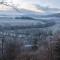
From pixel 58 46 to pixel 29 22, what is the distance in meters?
0.32

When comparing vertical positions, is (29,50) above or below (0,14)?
below

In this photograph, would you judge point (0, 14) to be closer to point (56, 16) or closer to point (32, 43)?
point (32, 43)

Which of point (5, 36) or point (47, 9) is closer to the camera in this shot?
point (5, 36)

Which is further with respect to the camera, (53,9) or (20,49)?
(53,9)

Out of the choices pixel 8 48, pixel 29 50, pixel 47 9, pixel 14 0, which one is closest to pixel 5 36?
pixel 8 48

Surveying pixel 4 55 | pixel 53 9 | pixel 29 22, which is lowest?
pixel 4 55

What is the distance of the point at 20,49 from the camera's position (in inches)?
52.4

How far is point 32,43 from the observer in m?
1.34

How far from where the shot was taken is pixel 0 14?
137 cm

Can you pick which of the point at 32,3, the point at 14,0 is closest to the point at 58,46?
the point at 32,3

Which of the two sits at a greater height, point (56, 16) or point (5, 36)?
point (56, 16)

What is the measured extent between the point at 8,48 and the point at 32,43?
20 centimetres

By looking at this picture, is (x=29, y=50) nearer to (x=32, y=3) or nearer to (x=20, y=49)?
(x=20, y=49)

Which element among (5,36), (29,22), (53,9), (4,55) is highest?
(53,9)
